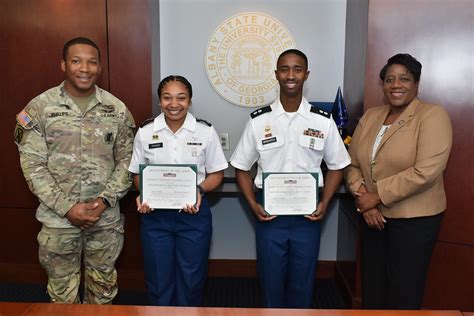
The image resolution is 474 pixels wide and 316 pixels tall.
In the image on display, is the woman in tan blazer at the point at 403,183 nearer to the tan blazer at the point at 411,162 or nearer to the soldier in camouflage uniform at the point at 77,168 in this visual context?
the tan blazer at the point at 411,162

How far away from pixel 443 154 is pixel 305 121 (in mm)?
703

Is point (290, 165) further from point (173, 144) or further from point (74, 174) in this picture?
point (74, 174)

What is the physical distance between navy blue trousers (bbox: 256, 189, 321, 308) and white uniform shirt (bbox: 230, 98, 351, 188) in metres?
0.26

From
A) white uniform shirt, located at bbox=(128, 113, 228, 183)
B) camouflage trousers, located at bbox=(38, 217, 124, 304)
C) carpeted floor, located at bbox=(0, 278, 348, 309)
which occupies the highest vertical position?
white uniform shirt, located at bbox=(128, 113, 228, 183)

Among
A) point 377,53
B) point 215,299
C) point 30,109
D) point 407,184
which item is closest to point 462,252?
point 407,184

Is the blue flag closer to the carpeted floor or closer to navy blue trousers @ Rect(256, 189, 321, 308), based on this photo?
navy blue trousers @ Rect(256, 189, 321, 308)

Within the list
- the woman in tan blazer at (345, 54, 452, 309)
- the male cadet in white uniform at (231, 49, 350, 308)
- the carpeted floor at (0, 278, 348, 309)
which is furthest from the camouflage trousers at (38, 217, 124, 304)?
the woman in tan blazer at (345, 54, 452, 309)

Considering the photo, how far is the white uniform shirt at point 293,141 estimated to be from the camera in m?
2.30

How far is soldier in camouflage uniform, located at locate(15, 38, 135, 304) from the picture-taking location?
227 cm

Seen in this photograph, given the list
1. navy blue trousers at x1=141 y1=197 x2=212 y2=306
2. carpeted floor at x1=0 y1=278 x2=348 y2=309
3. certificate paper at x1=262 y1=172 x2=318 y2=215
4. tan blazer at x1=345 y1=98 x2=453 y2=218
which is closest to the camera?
tan blazer at x1=345 y1=98 x2=453 y2=218

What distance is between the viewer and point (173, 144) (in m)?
2.32

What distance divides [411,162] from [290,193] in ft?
2.07

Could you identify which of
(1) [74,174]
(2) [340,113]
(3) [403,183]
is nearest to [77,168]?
(1) [74,174]

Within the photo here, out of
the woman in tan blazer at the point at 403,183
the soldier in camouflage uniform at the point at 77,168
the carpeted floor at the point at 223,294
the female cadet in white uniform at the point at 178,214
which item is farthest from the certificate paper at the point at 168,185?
the carpeted floor at the point at 223,294
